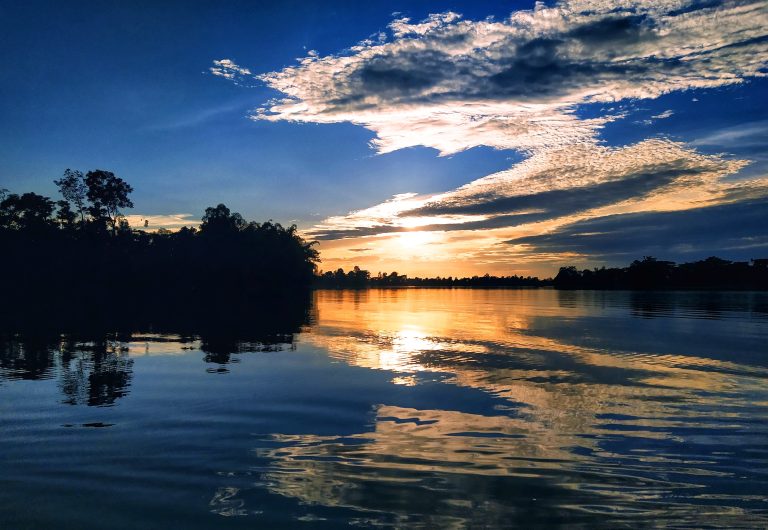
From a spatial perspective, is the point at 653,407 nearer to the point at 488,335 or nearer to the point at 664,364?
the point at 664,364

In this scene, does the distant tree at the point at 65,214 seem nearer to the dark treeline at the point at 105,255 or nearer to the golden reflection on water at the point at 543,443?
the dark treeline at the point at 105,255

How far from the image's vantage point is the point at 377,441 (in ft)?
38.2

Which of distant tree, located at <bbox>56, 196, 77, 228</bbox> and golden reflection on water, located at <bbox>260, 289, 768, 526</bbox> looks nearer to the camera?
golden reflection on water, located at <bbox>260, 289, 768, 526</bbox>

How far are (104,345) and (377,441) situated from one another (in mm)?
23214

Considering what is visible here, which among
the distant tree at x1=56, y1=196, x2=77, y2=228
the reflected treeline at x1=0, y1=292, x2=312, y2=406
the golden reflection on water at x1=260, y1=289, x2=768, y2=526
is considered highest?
the distant tree at x1=56, y1=196, x2=77, y2=228

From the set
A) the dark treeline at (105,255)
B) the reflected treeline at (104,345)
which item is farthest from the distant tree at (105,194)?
the reflected treeline at (104,345)

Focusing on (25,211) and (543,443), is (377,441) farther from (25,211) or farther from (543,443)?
(25,211)

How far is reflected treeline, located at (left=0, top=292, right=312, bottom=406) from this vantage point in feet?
59.9

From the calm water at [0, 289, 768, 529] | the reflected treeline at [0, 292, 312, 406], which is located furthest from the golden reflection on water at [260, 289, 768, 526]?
the reflected treeline at [0, 292, 312, 406]

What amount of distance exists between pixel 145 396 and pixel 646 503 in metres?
14.5

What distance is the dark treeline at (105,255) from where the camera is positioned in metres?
108

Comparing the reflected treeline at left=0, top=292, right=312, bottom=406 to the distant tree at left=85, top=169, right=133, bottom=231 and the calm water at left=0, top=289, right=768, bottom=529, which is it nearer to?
the calm water at left=0, top=289, right=768, bottom=529

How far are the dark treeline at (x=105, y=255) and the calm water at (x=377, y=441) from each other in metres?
83.0

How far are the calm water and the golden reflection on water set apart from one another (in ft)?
0.18
